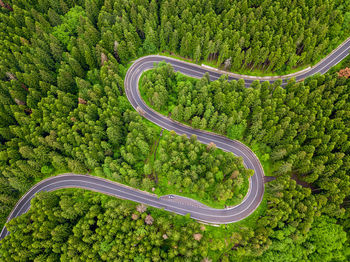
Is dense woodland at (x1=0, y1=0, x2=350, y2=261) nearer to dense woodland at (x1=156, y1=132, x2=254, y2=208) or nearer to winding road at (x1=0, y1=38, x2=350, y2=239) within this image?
dense woodland at (x1=156, y1=132, x2=254, y2=208)

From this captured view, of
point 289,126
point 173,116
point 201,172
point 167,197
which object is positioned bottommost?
point 167,197

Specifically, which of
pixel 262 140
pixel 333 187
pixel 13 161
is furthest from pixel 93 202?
pixel 333 187

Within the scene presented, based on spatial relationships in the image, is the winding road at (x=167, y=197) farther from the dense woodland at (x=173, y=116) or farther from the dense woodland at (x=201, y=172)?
the dense woodland at (x=201, y=172)

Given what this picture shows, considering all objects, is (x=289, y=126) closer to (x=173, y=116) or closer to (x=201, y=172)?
(x=201, y=172)

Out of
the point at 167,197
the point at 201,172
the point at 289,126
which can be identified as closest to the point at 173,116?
the point at 201,172

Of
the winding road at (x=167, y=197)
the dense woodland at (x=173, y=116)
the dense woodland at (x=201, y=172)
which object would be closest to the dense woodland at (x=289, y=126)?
the dense woodland at (x=173, y=116)

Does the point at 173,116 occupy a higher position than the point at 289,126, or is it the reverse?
the point at 289,126
